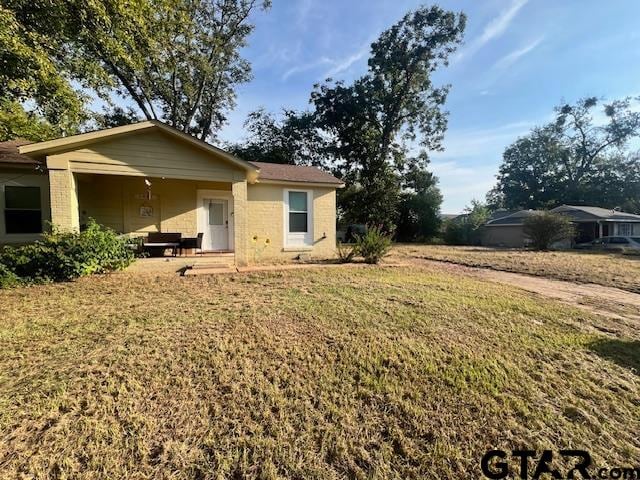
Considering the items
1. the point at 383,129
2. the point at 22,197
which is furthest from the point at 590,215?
the point at 22,197

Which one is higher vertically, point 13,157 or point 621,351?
point 13,157

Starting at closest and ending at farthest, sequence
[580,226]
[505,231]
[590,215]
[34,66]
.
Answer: [34,66] < [590,215] < [580,226] < [505,231]

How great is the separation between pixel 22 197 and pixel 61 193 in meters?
3.78

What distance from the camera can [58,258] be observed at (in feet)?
20.6

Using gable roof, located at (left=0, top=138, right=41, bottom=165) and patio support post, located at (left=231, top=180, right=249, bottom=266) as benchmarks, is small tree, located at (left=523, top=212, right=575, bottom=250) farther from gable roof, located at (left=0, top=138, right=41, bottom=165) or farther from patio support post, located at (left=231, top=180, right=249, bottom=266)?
gable roof, located at (left=0, top=138, right=41, bottom=165)

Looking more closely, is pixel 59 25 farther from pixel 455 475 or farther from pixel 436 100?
pixel 436 100

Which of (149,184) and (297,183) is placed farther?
(297,183)

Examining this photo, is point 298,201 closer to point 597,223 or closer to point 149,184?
point 149,184

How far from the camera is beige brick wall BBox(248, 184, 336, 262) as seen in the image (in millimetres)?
10354

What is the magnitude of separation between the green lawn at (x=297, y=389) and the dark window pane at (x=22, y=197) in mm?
5771

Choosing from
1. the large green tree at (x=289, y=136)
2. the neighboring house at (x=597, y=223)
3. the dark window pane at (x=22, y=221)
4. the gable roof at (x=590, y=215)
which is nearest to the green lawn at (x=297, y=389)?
the dark window pane at (x=22, y=221)

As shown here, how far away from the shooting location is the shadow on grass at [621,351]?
3.78 metres

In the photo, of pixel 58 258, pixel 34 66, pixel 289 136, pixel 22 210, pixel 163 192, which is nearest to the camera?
pixel 58 258

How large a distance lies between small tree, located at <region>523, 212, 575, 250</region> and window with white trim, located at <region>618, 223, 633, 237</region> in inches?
549
